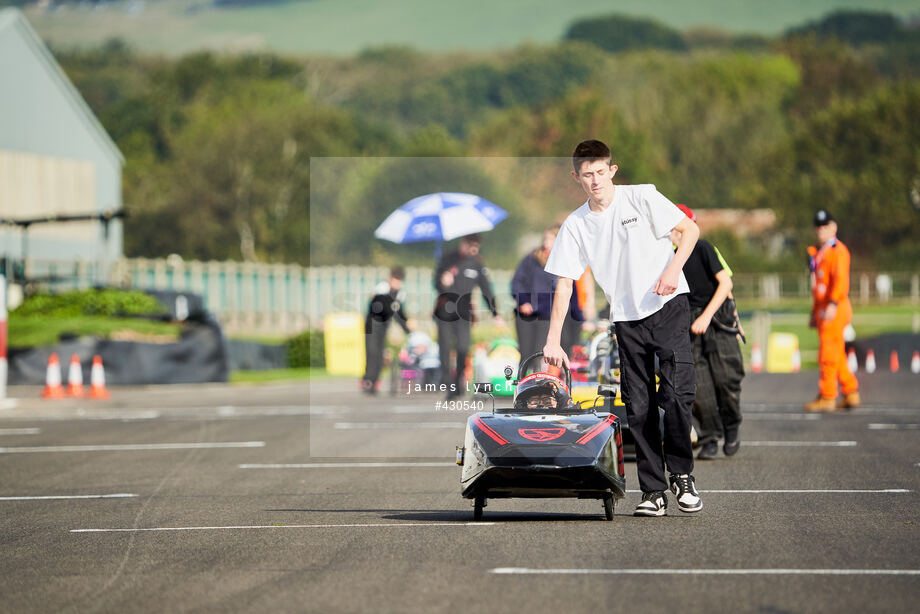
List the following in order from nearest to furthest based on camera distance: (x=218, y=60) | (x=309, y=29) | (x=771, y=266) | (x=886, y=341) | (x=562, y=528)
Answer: (x=562, y=528) → (x=886, y=341) → (x=771, y=266) → (x=218, y=60) → (x=309, y=29)

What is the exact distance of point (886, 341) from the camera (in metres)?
36.7

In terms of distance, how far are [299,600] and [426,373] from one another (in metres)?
17.8

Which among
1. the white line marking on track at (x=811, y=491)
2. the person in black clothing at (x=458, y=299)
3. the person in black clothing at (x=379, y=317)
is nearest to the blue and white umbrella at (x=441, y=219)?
the person in black clothing at (x=458, y=299)

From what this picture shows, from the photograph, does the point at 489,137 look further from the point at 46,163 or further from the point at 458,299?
the point at 458,299

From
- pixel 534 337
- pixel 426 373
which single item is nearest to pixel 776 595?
pixel 534 337

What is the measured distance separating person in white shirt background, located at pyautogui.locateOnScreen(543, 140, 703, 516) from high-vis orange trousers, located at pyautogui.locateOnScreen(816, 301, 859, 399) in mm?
9531

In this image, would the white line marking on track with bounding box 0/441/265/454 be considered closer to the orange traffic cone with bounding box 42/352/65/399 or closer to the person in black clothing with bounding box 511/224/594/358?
the person in black clothing with bounding box 511/224/594/358

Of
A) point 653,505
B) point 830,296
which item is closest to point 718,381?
point 653,505

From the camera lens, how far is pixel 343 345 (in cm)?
3466

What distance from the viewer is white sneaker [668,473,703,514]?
9688mm

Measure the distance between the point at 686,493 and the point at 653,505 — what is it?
0.22 m

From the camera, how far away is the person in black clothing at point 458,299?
18.1 metres

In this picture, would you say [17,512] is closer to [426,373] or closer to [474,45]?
[426,373]

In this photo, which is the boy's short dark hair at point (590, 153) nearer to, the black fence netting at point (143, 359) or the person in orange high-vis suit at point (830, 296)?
the person in orange high-vis suit at point (830, 296)
